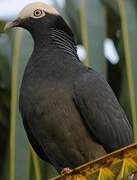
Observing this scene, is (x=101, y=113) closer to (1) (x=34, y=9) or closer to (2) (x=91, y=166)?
(1) (x=34, y=9)

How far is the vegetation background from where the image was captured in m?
2.38

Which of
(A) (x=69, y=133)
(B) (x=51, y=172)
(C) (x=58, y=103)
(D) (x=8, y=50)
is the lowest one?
(B) (x=51, y=172)

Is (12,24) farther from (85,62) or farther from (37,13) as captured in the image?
(85,62)

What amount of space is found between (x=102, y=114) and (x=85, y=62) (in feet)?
0.95

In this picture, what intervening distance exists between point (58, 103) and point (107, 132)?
0.30m

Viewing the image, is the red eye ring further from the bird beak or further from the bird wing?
the bird wing

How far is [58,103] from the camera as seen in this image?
2.54 metres

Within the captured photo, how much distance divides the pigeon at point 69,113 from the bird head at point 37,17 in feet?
0.81

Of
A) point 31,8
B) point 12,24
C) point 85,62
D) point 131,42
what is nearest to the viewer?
point 131,42

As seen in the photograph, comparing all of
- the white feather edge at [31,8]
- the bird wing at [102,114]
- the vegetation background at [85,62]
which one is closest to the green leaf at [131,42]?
the vegetation background at [85,62]

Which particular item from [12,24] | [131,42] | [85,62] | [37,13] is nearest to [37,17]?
[37,13]

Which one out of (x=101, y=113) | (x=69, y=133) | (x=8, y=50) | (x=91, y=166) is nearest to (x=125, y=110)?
(x=101, y=113)

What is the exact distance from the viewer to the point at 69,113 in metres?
2.56

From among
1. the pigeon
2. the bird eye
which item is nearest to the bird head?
the bird eye
